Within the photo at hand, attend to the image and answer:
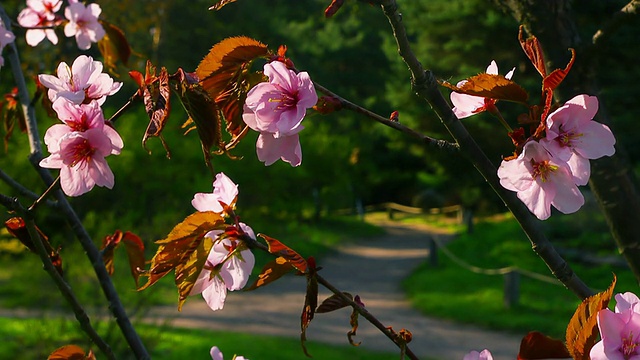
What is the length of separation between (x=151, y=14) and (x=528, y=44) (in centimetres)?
1400

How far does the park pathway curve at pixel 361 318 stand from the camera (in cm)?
718

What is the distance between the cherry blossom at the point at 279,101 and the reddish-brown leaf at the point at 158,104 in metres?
0.08

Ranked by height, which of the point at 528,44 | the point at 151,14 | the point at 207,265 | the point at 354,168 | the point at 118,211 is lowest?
the point at 354,168

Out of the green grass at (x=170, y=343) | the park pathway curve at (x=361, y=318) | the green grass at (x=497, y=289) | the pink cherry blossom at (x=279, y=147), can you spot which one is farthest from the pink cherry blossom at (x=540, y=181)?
the green grass at (x=497, y=289)

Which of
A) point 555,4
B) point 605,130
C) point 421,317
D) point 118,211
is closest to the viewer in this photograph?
point 605,130

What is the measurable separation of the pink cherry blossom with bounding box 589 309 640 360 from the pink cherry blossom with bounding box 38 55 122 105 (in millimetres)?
594

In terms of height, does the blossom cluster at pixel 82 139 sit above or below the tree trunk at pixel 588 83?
above

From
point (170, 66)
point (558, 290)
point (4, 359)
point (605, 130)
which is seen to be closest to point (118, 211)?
point (4, 359)

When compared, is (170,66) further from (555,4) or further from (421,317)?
(555,4)

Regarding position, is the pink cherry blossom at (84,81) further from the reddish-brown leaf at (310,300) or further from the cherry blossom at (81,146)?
the reddish-brown leaf at (310,300)

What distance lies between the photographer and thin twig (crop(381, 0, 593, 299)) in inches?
28.7

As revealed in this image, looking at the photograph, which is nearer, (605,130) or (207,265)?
(605,130)

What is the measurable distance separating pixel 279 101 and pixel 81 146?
26 centimetres

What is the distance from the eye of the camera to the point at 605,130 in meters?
0.73
